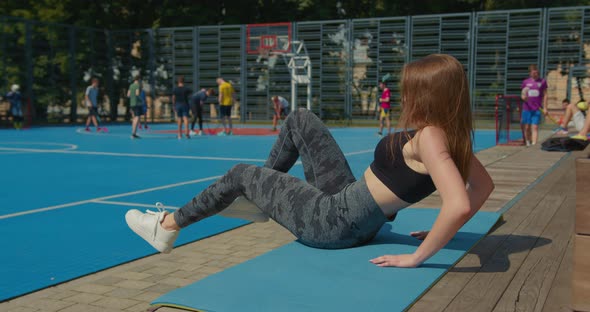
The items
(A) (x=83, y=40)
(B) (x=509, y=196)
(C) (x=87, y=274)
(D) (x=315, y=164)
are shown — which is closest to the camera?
(D) (x=315, y=164)

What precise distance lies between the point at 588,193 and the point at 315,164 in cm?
149

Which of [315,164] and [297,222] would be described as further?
[315,164]

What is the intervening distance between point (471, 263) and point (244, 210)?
1.17 m

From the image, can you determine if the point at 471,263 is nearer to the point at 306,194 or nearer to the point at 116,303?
the point at 306,194

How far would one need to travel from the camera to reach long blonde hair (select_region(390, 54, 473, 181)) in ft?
8.18

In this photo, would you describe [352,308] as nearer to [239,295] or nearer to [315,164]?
[239,295]

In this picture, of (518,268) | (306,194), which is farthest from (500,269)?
(306,194)

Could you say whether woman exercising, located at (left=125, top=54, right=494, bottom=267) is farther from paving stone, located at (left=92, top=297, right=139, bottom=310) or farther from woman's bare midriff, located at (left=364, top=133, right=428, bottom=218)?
paving stone, located at (left=92, top=297, right=139, bottom=310)

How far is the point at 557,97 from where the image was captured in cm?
2186

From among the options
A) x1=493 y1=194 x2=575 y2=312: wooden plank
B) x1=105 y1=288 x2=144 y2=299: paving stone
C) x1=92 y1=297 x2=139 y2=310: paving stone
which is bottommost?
x1=105 y1=288 x2=144 y2=299: paving stone

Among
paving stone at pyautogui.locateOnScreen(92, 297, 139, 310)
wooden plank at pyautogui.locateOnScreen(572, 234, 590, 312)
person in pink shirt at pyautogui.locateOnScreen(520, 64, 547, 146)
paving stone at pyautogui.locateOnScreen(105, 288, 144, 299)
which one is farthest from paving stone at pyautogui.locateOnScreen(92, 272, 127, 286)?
person in pink shirt at pyautogui.locateOnScreen(520, 64, 547, 146)

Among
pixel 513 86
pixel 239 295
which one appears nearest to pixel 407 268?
pixel 239 295

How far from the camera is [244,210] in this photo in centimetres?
316

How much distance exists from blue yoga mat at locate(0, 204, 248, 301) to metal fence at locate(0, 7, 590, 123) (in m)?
17.4
